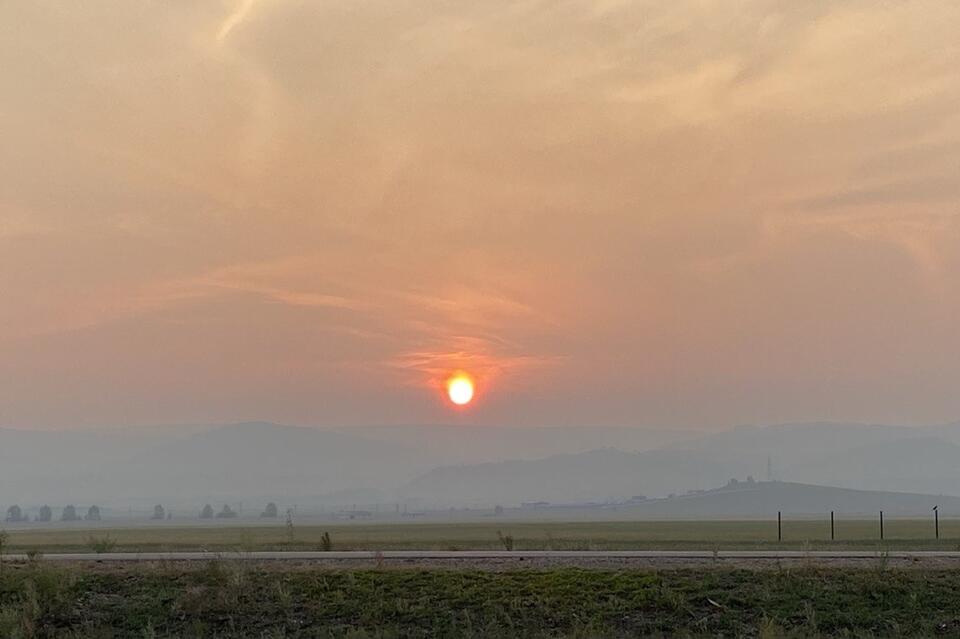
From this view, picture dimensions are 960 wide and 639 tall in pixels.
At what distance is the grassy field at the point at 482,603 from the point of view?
29.3m

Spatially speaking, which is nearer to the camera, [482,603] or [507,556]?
[482,603]

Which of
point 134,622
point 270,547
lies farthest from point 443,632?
point 270,547

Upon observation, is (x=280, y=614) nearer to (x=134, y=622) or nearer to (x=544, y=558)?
(x=134, y=622)

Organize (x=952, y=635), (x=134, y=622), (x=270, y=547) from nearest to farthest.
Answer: (x=952, y=635) → (x=134, y=622) → (x=270, y=547)

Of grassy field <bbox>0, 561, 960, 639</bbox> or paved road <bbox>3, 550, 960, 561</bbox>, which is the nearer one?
grassy field <bbox>0, 561, 960, 639</bbox>

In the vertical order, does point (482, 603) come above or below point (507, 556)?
below

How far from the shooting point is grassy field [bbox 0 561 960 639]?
29344 mm

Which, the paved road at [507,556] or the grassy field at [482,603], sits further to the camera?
the paved road at [507,556]

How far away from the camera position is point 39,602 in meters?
32.0

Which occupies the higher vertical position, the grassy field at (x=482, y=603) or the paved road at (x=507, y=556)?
the paved road at (x=507, y=556)

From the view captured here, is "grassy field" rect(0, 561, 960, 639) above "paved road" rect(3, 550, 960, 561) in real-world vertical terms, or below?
below

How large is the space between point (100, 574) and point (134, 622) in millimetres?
3910

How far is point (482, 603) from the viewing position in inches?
1214

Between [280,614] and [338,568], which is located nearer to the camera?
[280,614]
